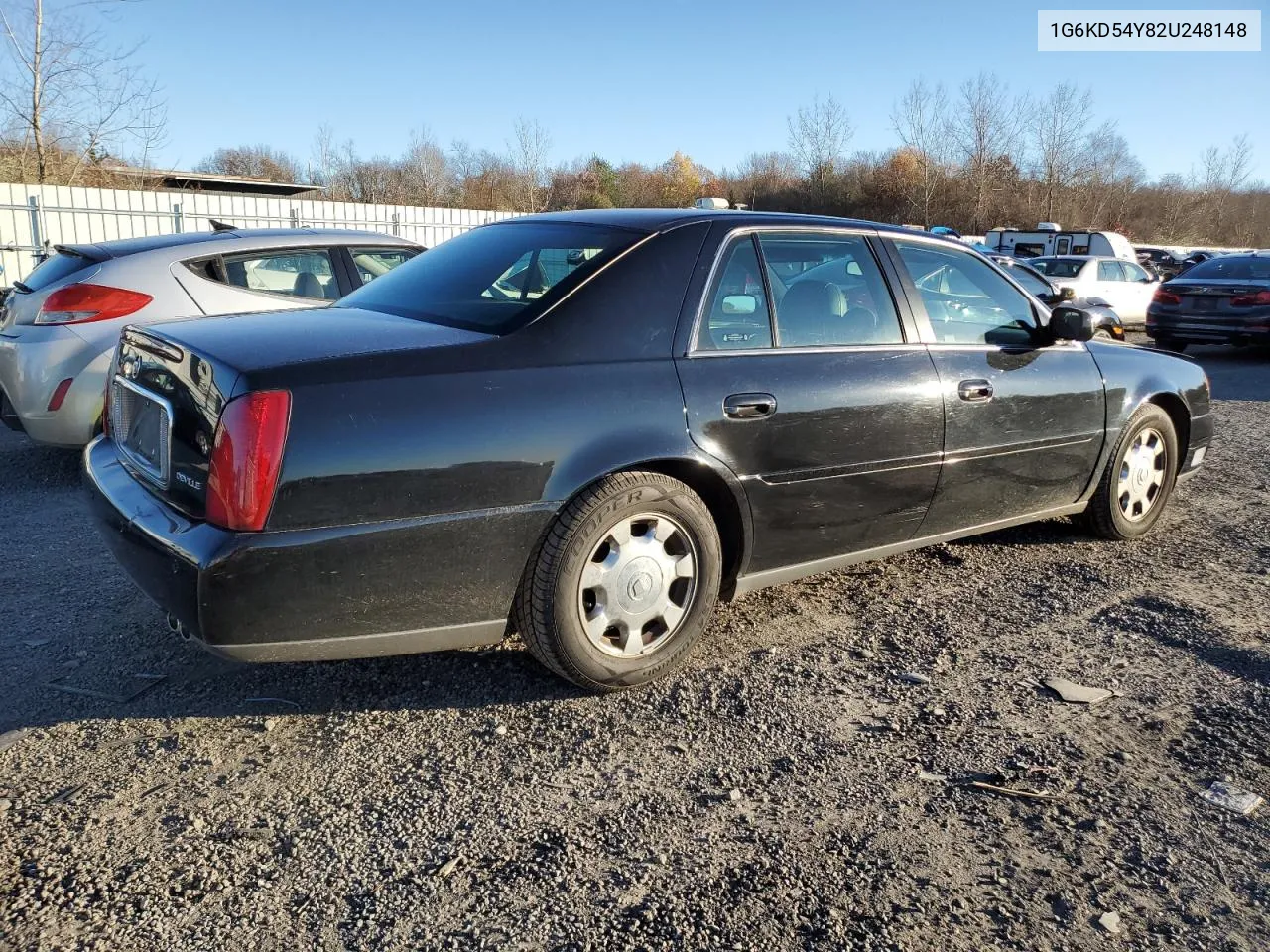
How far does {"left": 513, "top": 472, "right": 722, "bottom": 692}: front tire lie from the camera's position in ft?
9.63

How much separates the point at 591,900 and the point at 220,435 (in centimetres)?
151

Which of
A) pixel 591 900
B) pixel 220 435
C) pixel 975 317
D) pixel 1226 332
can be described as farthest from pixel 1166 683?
pixel 1226 332

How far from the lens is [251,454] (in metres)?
2.51

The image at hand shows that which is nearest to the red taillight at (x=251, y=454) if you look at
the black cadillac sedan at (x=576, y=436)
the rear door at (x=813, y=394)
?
the black cadillac sedan at (x=576, y=436)

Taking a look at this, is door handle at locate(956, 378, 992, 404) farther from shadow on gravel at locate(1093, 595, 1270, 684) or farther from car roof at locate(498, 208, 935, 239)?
shadow on gravel at locate(1093, 595, 1270, 684)

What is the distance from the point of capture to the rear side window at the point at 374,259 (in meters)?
6.43

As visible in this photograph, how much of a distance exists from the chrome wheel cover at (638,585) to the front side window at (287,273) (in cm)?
391

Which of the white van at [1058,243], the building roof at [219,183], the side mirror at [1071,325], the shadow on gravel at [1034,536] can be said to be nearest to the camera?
the side mirror at [1071,325]

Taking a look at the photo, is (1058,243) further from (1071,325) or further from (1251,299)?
(1071,325)

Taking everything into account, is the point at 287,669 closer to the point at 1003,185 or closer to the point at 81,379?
the point at 81,379

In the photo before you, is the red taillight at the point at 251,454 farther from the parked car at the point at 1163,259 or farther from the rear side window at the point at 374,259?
the parked car at the point at 1163,259

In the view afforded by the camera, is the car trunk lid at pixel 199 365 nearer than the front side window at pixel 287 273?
Yes

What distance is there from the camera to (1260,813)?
258cm

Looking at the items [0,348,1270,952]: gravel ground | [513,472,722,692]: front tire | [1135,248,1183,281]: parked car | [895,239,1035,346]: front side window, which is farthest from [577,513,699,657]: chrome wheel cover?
[1135,248,1183,281]: parked car
